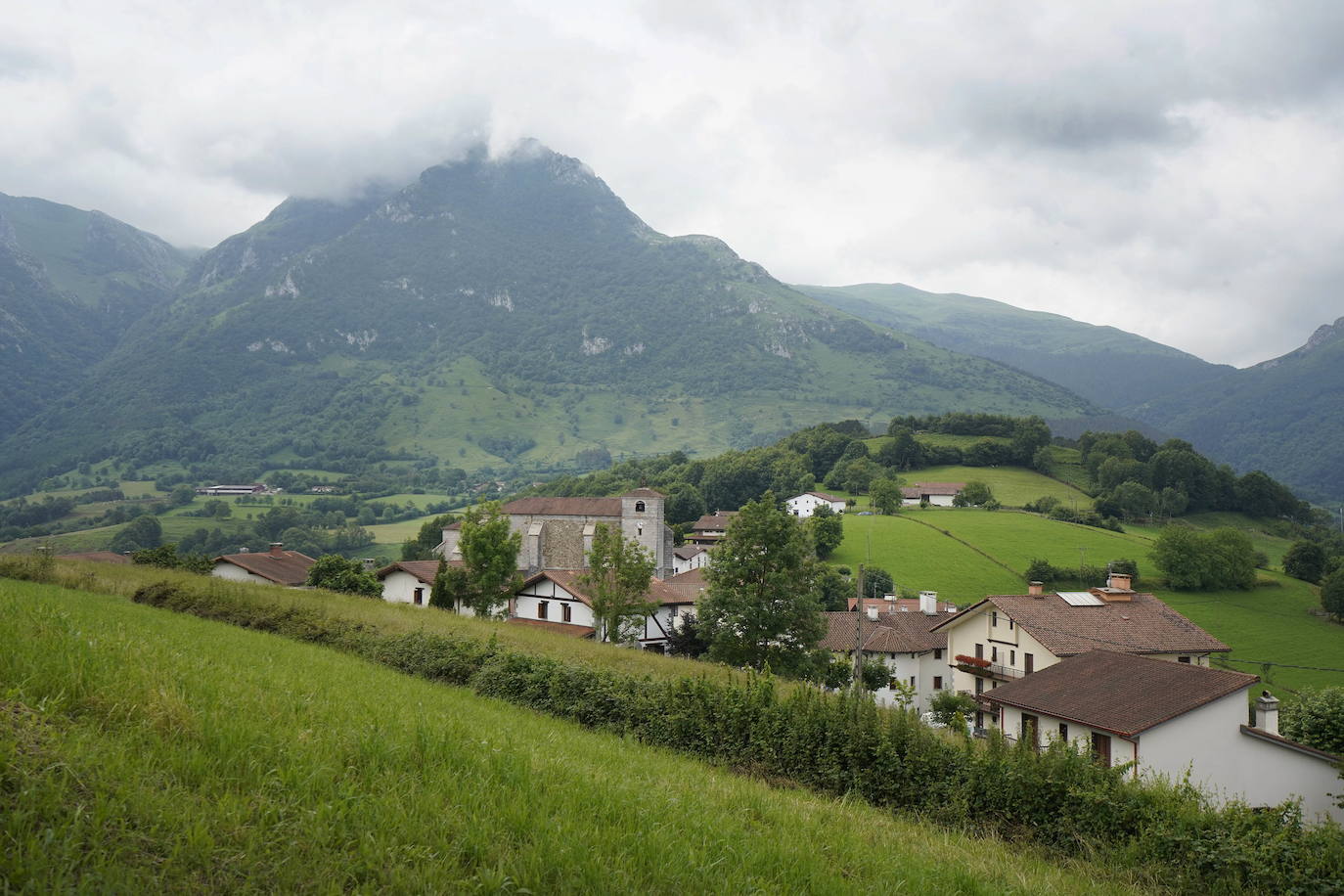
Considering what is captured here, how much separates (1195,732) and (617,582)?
74.8 feet

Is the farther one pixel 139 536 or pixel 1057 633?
pixel 139 536

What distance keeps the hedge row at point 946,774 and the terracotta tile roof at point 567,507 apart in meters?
62.6

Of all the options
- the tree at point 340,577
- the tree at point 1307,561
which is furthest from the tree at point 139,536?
the tree at point 1307,561

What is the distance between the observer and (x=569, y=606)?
46.2 meters

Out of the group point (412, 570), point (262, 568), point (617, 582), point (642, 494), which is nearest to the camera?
point (617, 582)

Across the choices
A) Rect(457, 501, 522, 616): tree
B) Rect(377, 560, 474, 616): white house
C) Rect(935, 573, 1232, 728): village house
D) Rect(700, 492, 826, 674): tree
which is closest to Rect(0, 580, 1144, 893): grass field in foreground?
Rect(700, 492, 826, 674): tree

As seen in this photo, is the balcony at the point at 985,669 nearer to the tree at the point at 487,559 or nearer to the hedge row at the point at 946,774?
the tree at the point at 487,559

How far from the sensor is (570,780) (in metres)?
6.61

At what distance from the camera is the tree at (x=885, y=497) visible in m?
107

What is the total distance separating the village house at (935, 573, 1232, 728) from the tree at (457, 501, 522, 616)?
24.6 meters

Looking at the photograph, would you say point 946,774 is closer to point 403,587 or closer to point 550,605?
point 550,605

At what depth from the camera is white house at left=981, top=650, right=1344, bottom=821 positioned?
2200 centimetres

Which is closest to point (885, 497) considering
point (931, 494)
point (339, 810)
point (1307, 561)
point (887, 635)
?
point (931, 494)

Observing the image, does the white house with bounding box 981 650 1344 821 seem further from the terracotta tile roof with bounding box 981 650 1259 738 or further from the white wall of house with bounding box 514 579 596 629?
the white wall of house with bounding box 514 579 596 629
